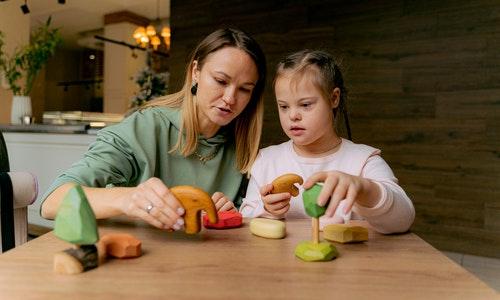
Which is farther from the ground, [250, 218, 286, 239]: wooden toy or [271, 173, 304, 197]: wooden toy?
[271, 173, 304, 197]: wooden toy

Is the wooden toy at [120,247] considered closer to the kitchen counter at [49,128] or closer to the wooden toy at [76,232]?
the wooden toy at [76,232]

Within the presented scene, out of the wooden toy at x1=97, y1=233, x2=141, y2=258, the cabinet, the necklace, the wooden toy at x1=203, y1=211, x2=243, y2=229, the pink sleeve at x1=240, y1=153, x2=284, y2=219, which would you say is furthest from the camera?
the cabinet

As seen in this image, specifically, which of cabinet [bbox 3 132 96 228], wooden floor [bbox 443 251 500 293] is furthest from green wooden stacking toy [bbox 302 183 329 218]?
cabinet [bbox 3 132 96 228]

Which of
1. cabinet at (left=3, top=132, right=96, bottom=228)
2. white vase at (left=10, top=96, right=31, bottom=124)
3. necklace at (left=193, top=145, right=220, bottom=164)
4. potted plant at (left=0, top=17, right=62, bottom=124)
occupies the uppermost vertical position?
potted plant at (left=0, top=17, right=62, bottom=124)

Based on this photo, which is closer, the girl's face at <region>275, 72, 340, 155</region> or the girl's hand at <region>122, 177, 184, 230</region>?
the girl's hand at <region>122, 177, 184, 230</region>

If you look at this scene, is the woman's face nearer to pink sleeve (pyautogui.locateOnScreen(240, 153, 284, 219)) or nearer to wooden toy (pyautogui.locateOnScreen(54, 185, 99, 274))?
pink sleeve (pyautogui.locateOnScreen(240, 153, 284, 219))

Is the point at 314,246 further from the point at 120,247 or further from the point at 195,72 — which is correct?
the point at 195,72

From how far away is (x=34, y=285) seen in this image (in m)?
0.60

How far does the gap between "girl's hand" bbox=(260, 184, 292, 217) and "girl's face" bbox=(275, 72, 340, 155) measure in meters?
0.33

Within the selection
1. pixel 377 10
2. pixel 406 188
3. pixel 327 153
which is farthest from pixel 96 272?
pixel 377 10

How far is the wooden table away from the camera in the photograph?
1.94 ft

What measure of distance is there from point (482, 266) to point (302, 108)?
99.8 inches

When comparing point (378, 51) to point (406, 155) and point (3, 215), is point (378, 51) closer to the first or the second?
point (406, 155)

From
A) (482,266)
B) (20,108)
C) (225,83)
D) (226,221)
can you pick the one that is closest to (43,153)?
(20,108)
